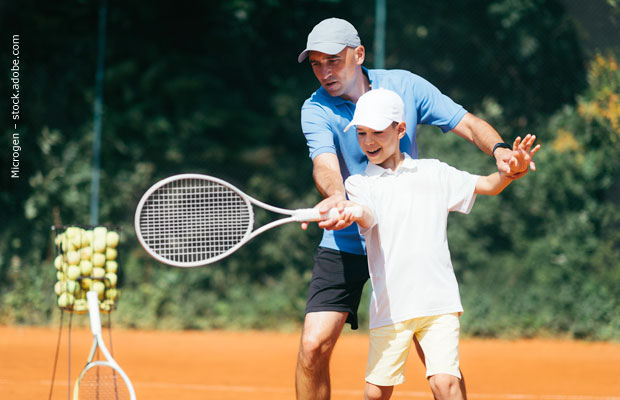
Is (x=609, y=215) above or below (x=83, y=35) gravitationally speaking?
below

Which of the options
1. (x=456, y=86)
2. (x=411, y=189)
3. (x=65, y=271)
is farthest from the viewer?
(x=456, y=86)

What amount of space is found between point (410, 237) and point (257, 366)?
3.58 meters

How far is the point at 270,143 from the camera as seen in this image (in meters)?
9.30

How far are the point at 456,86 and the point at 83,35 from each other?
4200 millimetres

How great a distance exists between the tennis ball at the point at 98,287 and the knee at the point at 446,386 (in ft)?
5.89

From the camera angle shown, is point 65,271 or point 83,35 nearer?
point 65,271

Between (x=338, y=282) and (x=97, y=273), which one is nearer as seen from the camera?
(x=338, y=282)

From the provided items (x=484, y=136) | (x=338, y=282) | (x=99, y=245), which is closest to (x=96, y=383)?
(x=99, y=245)

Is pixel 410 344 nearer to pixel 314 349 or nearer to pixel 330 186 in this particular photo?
pixel 314 349

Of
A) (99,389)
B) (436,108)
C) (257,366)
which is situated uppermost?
(436,108)

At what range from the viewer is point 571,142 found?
8.25 metres

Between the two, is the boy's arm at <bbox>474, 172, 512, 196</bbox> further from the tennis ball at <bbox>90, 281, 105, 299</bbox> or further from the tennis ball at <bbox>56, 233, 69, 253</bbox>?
the tennis ball at <bbox>56, 233, 69, 253</bbox>

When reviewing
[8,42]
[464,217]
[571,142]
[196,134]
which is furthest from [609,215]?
[8,42]

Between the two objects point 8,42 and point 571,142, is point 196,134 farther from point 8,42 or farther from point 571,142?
point 571,142
